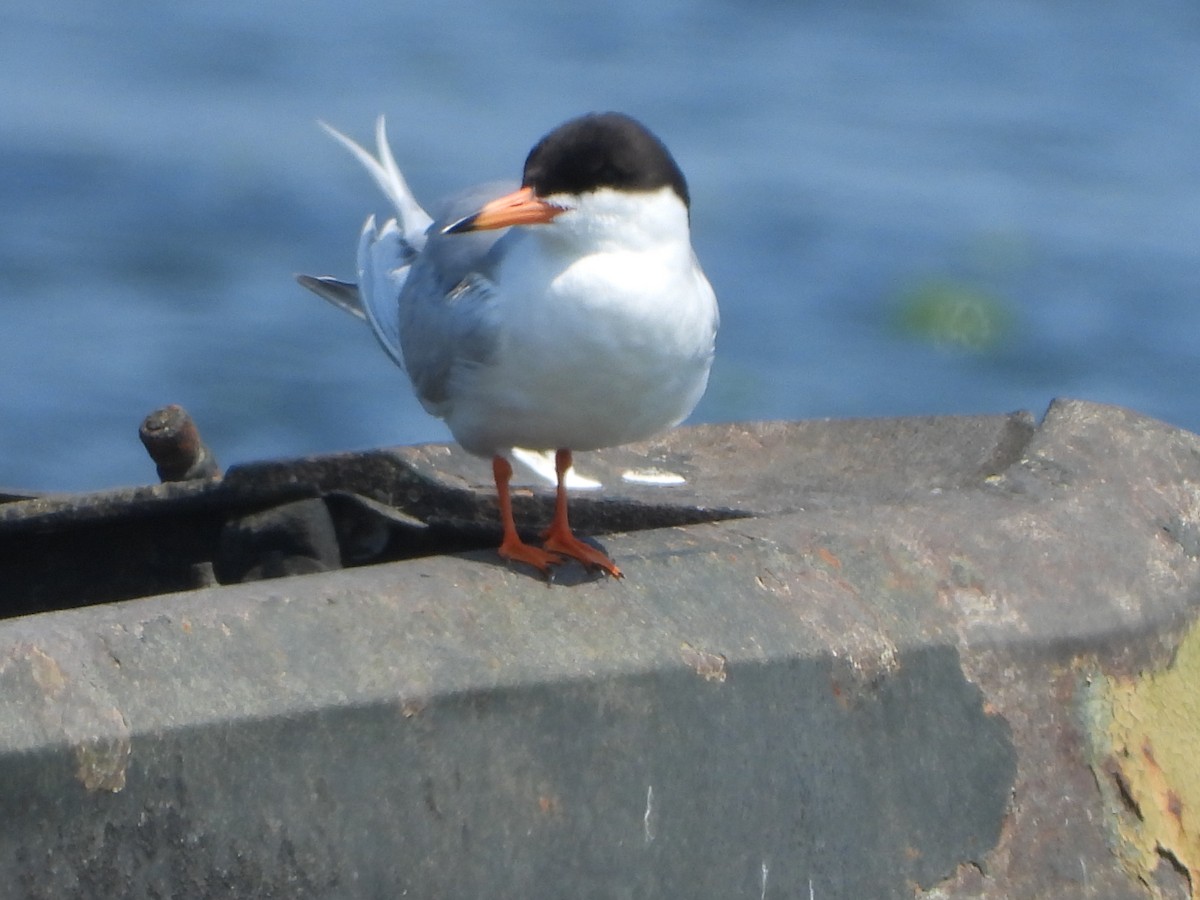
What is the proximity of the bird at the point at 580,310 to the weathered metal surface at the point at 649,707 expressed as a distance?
275 mm

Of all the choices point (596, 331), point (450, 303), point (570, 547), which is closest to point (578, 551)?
point (570, 547)

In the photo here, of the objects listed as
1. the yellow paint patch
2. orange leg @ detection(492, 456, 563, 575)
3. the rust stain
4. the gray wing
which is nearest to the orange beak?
the gray wing

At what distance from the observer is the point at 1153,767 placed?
3.25m

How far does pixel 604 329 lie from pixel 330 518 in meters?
0.62

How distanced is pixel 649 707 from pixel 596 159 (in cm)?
107

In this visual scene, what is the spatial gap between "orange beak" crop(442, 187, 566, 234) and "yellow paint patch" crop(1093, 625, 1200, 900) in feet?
3.83

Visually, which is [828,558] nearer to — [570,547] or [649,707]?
[570,547]

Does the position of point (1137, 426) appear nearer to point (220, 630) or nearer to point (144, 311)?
point (220, 630)

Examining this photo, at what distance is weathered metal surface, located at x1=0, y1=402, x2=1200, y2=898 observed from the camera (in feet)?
8.06

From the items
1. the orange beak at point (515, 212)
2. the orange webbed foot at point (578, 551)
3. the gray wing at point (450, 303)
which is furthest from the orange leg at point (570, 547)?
the orange beak at point (515, 212)

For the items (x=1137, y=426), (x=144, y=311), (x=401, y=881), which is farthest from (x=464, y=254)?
(x=144, y=311)

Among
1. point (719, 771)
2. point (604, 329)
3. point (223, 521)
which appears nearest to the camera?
point (719, 771)

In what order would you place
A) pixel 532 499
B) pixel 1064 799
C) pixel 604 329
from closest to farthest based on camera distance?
pixel 1064 799 < pixel 604 329 < pixel 532 499

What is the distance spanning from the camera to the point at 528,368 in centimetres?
347
